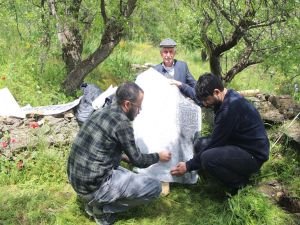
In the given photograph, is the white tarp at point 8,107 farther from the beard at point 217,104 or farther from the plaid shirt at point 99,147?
the beard at point 217,104

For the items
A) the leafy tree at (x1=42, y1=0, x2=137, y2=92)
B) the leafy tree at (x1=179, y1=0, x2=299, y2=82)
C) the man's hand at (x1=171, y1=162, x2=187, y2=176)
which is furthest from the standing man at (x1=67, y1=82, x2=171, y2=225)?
the leafy tree at (x1=42, y1=0, x2=137, y2=92)

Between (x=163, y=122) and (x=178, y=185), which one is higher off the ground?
(x=163, y=122)

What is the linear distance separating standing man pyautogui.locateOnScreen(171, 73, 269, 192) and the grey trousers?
0.53 metres

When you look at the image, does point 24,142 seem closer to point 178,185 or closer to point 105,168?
point 105,168

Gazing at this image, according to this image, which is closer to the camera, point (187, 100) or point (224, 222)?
point (224, 222)

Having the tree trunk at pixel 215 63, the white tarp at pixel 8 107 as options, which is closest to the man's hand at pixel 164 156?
the white tarp at pixel 8 107

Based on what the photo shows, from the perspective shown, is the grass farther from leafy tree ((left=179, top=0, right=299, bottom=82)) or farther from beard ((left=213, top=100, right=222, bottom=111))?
leafy tree ((left=179, top=0, right=299, bottom=82))

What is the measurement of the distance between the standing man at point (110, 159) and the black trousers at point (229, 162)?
0.56 meters

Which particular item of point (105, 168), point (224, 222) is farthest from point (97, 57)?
point (224, 222)

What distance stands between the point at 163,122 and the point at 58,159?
1205 millimetres

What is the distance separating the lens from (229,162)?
11.9 ft

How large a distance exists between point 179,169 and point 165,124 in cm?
60

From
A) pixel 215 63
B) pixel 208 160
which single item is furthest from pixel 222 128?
pixel 215 63

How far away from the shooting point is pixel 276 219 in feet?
10.9
